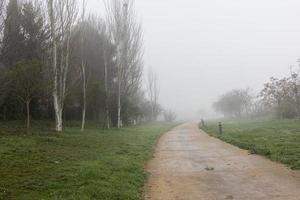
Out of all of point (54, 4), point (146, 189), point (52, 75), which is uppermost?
point (54, 4)

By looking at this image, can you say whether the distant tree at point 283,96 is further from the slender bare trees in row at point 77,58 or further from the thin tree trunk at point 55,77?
the thin tree trunk at point 55,77

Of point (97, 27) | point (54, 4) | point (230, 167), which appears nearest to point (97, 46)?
point (97, 27)

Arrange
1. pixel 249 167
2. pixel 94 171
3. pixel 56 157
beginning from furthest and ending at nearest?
pixel 56 157 < pixel 249 167 < pixel 94 171

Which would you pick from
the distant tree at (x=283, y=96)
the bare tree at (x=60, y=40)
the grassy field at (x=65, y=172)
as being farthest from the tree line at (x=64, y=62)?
the distant tree at (x=283, y=96)

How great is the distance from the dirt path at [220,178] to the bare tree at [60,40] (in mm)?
11872

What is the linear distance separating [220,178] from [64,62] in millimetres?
18613

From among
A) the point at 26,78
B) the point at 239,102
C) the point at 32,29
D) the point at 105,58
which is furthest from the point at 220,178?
the point at 239,102

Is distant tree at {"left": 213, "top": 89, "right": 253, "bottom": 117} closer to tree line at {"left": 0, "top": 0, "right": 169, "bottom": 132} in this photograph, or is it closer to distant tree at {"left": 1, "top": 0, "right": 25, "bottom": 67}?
tree line at {"left": 0, "top": 0, "right": 169, "bottom": 132}

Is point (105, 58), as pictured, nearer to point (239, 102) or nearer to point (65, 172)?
point (65, 172)

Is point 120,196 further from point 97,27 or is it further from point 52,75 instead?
point 97,27

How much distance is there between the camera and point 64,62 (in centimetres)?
2825

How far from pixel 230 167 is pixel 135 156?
15.9 ft

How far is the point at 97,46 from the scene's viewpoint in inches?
1699

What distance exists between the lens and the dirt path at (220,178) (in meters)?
9.77
